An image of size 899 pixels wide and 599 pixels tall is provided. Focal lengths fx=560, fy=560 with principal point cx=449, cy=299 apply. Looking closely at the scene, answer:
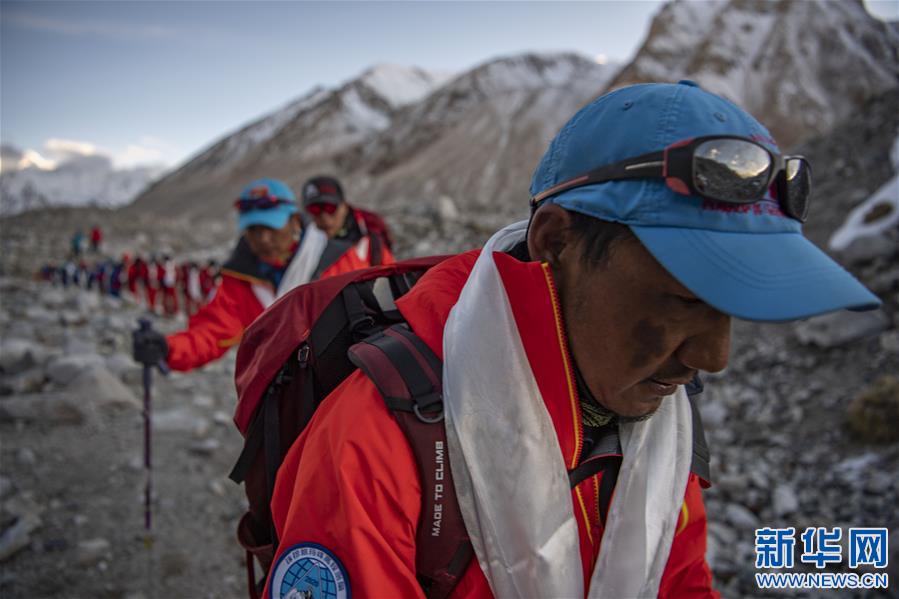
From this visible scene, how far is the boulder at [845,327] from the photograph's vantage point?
228 inches

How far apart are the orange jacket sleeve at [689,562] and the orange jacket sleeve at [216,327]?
264 cm

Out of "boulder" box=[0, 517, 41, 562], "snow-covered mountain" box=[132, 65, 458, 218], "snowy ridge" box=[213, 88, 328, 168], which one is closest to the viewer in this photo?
"boulder" box=[0, 517, 41, 562]

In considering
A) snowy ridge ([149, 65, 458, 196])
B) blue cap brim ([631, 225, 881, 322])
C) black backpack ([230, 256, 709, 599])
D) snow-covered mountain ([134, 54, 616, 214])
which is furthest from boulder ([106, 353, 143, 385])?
snowy ridge ([149, 65, 458, 196])

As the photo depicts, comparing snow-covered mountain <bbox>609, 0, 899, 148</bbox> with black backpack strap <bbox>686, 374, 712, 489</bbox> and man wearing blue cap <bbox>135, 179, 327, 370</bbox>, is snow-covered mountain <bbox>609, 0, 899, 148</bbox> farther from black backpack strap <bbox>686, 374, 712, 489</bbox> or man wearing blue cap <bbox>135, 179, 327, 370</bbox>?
black backpack strap <bbox>686, 374, 712, 489</bbox>

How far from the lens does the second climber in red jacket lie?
131 inches

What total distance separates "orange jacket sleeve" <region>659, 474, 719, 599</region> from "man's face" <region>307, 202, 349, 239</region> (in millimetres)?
3130

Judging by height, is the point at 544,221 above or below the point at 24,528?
above

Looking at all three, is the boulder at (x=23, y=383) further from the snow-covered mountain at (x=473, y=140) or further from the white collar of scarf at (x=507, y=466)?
the snow-covered mountain at (x=473, y=140)

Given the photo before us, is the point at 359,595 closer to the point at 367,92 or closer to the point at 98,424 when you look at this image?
the point at 98,424

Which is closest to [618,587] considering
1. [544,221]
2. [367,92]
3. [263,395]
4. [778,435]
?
[544,221]

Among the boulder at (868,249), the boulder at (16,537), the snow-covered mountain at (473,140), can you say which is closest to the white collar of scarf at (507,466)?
the boulder at (16,537)

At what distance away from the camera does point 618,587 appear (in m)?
1.27

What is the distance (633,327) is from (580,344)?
13 cm

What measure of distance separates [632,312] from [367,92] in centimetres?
9771
